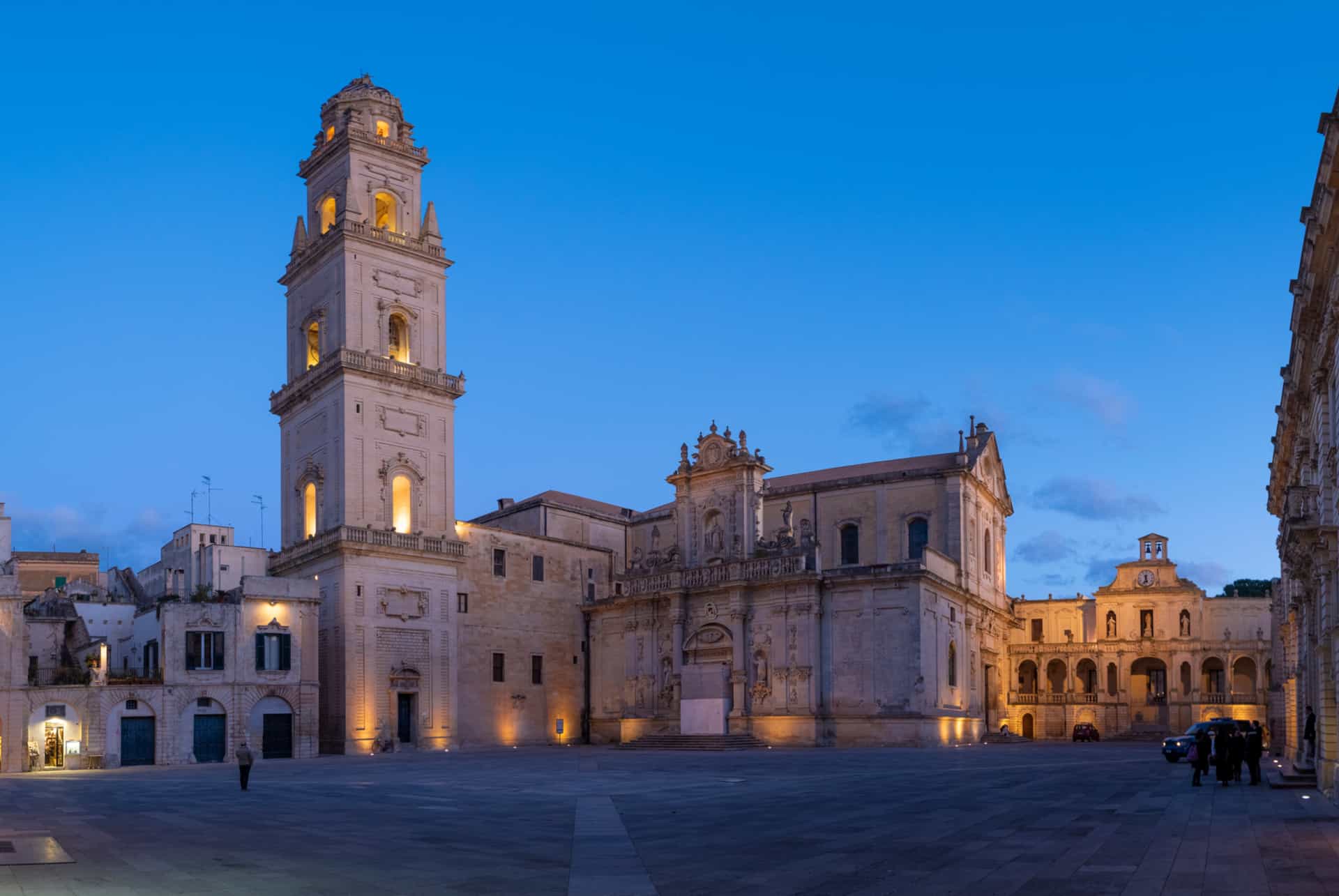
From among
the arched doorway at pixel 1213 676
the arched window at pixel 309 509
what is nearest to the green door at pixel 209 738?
the arched window at pixel 309 509

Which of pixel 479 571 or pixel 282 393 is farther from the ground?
pixel 282 393

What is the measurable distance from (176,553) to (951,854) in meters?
73.8

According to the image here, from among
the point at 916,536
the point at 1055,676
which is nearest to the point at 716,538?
the point at 916,536

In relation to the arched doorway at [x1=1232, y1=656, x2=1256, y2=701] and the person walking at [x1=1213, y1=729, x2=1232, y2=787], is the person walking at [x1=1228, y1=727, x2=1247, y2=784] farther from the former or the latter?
the arched doorway at [x1=1232, y1=656, x2=1256, y2=701]

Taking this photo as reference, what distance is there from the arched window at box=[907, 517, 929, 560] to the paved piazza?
29430 millimetres

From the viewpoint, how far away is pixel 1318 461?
2728cm

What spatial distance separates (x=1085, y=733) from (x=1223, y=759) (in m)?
41.9

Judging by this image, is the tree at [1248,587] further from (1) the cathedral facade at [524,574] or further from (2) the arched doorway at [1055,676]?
(1) the cathedral facade at [524,574]

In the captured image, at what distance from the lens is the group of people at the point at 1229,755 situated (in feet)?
85.9

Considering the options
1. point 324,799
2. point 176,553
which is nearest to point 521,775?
point 324,799

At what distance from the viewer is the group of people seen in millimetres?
26188

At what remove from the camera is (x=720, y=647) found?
56.1 metres

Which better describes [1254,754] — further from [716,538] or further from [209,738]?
[209,738]

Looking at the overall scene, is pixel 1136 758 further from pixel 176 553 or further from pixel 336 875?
pixel 176 553
